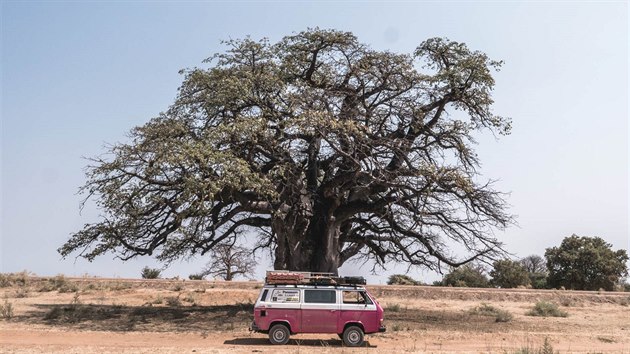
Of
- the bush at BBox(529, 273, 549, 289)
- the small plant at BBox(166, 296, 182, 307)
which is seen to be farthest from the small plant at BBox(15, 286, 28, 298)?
the bush at BBox(529, 273, 549, 289)

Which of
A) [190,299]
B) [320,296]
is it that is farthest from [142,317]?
[320,296]

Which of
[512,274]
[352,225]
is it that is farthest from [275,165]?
[512,274]

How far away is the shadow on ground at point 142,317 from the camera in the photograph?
75.5 ft

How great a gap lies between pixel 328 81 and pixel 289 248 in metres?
7.14

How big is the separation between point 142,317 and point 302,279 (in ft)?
28.2

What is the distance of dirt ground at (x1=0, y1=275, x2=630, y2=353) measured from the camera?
62.7 ft

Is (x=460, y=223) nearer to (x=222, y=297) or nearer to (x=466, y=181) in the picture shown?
(x=466, y=181)

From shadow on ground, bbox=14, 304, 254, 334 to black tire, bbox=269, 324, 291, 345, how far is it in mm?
3546

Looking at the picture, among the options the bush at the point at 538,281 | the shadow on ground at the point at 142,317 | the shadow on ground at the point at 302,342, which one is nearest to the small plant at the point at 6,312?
the shadow on ground at the point at 142,317

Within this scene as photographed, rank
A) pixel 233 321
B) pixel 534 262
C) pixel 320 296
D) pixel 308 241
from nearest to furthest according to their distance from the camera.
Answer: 1. pixel 320 296
2. pixel 233 321
3. pixel 308 241
4. pixel 534 262

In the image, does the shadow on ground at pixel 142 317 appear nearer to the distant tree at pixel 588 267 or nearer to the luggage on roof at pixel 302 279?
the luggage on roof at pixel 302 279

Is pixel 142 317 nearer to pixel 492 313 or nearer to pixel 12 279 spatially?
pixel 492 313

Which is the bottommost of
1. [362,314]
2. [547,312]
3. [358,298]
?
[362,314]

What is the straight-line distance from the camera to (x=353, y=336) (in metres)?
19.5
